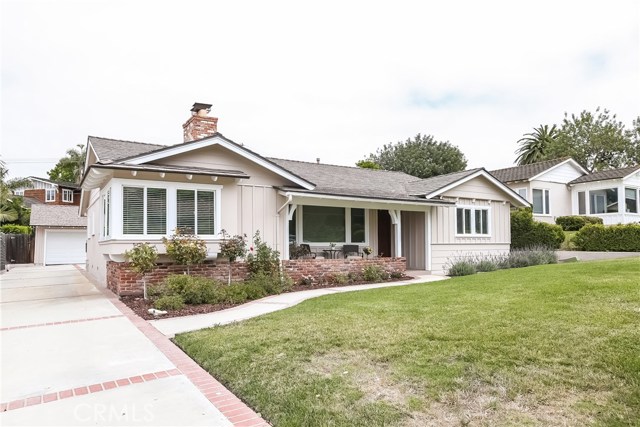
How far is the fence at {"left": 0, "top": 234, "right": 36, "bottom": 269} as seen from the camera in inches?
1177

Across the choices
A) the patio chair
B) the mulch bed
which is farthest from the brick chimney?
the patio chair

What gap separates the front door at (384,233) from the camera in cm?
1800

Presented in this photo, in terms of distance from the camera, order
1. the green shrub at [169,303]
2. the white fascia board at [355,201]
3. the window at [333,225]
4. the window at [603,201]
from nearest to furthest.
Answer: the green shrub at [169,303] → the white fascia board at [355,201] → the window at [333,225] → the window at [603,201]

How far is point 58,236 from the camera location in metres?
29.2

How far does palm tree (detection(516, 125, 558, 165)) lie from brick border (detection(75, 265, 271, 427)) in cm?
4862

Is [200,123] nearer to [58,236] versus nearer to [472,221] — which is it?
[472,221]

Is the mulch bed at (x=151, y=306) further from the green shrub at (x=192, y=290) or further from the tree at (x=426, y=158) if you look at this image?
the tree at (x=426, y=158)

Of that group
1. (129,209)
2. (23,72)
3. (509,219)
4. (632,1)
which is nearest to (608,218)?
(509,219)

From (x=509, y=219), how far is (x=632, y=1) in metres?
11.2

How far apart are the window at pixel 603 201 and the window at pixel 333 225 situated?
1853 centimetres

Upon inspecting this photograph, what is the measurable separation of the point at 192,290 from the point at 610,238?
60.2 ft

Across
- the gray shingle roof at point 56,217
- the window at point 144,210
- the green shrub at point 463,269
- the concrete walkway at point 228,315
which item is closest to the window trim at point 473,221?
the green shrub at point 463,269

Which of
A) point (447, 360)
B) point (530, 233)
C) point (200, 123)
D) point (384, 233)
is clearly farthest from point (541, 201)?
point (447, 360)

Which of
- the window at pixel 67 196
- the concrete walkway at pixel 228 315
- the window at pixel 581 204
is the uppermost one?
the window at pixel 67 196
